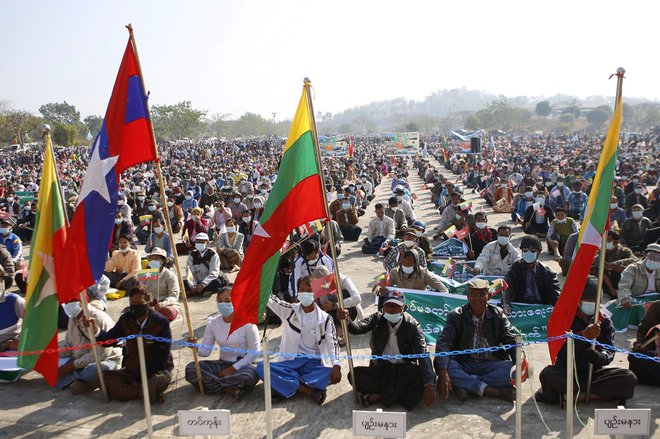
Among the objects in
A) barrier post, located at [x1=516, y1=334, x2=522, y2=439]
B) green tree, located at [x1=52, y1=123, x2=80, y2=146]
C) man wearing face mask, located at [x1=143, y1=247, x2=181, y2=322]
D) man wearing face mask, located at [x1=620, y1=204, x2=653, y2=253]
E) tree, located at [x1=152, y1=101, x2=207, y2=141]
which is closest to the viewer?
barrier post, located at [x1=516, y1=334, x2=522, y2=439]

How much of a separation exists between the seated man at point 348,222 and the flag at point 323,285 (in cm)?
760

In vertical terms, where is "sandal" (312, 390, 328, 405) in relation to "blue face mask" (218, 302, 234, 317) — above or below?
below

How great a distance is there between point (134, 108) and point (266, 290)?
77.2 inches

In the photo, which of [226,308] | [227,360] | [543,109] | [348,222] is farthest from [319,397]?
[543,109]

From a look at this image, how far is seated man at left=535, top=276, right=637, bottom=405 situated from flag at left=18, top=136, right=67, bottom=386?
4379 mm

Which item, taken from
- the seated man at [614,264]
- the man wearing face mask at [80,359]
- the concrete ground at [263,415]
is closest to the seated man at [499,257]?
the seated man at [614,264]

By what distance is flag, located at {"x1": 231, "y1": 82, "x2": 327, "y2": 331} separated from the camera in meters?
4.69

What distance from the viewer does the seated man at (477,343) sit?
210 inches

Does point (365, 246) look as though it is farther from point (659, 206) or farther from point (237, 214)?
point (659, 206)

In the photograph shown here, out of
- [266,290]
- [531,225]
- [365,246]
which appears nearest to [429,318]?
[266,290]

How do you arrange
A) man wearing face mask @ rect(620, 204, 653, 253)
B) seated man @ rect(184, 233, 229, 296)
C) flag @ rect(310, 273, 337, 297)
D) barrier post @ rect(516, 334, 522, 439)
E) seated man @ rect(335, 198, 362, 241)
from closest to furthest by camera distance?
barrier post @ rect(516, 334, 522, 439) < flag @ rect(310, 273, 337, 297) < seated man @ rect(184, 233, 229, 296) < man wearing face mask @ rect(620, 204, 653, 253) < seated man @ rect(335, 198, 362, 241)

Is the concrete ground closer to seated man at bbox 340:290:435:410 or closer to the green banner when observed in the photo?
seated man at bbox 340:290:435:410

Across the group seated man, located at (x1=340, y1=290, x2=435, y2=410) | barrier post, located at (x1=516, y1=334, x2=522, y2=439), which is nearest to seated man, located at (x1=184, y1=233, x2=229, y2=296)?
seated man, located at (x1=340, y1=290, x2=435, y2=410)

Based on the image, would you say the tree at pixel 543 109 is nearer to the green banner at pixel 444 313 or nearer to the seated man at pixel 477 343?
the green banner at pixel 444 313
